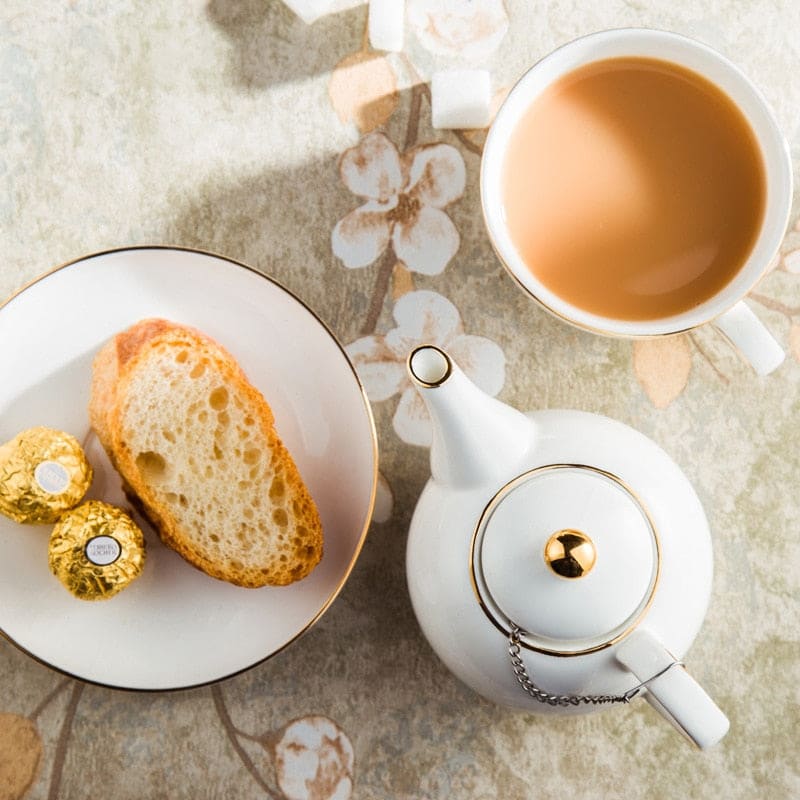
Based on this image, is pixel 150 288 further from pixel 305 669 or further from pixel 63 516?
pixel 305 669

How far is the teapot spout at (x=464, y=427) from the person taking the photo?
1.64ft

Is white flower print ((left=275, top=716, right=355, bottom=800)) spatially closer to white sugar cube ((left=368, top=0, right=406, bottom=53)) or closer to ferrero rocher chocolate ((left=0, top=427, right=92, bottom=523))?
ferrero rocher chocolate ((left=0, top=427, right=92, bottom=523))

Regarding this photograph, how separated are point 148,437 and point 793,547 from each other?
58 cm

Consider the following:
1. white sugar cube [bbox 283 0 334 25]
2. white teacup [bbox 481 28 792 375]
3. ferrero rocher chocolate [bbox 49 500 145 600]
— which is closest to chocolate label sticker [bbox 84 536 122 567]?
ferrero rocher chocolate [bbox 49 500 145 600]

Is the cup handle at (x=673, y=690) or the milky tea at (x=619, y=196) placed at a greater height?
the milky tea at (x=619, y=196)

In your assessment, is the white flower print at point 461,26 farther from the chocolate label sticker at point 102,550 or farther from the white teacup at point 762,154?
the chocolate label sticker at point 102,550

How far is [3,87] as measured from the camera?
79 centimetres

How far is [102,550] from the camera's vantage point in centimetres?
68

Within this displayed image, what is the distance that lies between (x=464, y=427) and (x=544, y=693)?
207 mm

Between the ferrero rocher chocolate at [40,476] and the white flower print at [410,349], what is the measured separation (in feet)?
0.86

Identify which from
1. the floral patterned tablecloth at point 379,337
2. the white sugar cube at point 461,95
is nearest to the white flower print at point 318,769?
the floral patterned tablecloth at point 379,337

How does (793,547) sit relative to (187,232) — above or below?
below

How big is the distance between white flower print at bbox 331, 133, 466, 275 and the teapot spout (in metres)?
0.24

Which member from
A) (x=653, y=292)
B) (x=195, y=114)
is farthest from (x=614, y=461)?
(x=195, y=114)
